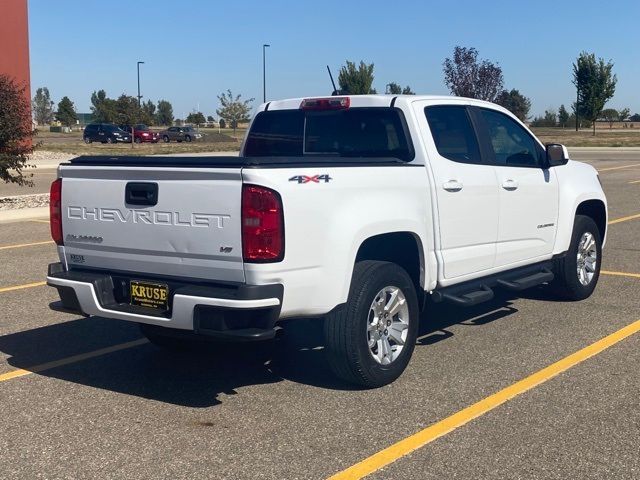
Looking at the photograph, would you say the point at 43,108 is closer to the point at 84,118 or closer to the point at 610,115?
the point at 84,118

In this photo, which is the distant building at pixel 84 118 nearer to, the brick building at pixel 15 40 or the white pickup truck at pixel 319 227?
the brick building at pixel 15 40

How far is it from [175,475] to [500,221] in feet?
11.7

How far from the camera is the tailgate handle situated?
496 centimetres

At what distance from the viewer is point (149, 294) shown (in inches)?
197

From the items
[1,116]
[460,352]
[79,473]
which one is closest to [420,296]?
[460,352]

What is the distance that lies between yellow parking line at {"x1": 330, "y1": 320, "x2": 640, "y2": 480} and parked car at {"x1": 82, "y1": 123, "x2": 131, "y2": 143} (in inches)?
1950

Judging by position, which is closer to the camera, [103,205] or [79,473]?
[79,473]

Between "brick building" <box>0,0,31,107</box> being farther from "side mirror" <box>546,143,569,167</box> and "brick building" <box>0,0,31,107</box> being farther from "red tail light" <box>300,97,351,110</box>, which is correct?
"side mirror" <box>546,143,569,167</box>

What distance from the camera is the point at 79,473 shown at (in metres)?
4.11

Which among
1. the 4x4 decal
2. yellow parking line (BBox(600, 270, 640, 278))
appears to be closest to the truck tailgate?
the 4x4 decal

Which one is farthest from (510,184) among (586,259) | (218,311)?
(218,311)

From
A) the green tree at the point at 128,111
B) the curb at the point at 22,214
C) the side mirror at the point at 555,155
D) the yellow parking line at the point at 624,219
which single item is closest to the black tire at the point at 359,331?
the side mirror at the point at 555,155

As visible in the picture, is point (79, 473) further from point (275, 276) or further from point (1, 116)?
point (1, 116)

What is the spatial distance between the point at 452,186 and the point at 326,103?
3.79 ft
